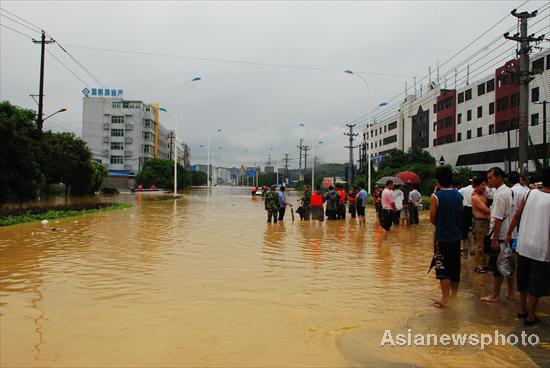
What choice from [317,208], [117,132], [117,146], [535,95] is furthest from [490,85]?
[117,146]

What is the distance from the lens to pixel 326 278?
332 inches

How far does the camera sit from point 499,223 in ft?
22.3

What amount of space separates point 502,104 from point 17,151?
151 feet

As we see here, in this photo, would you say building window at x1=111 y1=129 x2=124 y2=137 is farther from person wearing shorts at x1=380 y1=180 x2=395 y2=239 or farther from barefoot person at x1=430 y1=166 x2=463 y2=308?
barefoot person at x1=430 y1=166 x2=463 y2=308

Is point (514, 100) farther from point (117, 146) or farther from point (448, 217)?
point (117, 146)

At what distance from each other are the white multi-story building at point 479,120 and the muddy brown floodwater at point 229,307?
85.7ft

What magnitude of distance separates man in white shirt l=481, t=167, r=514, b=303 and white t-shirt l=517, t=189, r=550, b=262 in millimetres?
1025

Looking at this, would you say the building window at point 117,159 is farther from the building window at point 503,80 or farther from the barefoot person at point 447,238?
the barefoot person at point 447,238

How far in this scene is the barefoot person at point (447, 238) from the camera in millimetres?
6449

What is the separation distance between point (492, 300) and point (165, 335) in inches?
185

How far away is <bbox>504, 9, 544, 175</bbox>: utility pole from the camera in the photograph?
1784 cm

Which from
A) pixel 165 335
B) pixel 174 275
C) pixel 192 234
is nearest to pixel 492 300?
pixel 165 335

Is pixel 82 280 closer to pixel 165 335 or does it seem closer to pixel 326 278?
pixel 165 335

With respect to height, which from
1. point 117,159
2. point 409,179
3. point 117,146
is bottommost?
point 409,179
